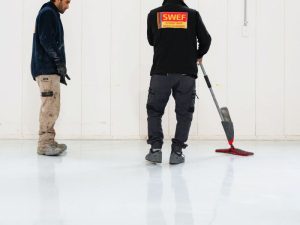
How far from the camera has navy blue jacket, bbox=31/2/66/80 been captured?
9.46ft

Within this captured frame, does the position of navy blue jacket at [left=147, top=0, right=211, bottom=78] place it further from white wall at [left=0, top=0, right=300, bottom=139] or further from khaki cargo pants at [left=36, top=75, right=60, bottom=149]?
white wall at [left=0, top=0, right=300, bottom=139]

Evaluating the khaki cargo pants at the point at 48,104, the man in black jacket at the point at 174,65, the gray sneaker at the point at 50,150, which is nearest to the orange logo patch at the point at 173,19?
the man in black jacket at the point at 174,65

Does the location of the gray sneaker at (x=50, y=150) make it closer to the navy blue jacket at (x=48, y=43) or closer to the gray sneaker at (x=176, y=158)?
the navy blue jacket at (x=48, y=43)

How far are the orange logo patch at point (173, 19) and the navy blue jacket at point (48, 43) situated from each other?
0.81 meters

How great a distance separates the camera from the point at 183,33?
2.67 m

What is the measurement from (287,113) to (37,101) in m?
2.61

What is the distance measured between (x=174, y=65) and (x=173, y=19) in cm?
31

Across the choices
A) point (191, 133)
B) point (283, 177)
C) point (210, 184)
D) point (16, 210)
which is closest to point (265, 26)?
point (191, 133)

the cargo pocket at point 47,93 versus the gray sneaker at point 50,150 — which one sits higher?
the cargo pocket at point 47,93

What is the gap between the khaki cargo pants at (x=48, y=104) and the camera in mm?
2971

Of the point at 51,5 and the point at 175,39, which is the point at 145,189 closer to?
the point at 175,39

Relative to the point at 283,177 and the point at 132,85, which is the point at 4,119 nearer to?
the point at 132,85

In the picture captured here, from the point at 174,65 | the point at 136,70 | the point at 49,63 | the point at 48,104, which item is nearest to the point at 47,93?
the point at 48,104

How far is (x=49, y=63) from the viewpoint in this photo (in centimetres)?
297
